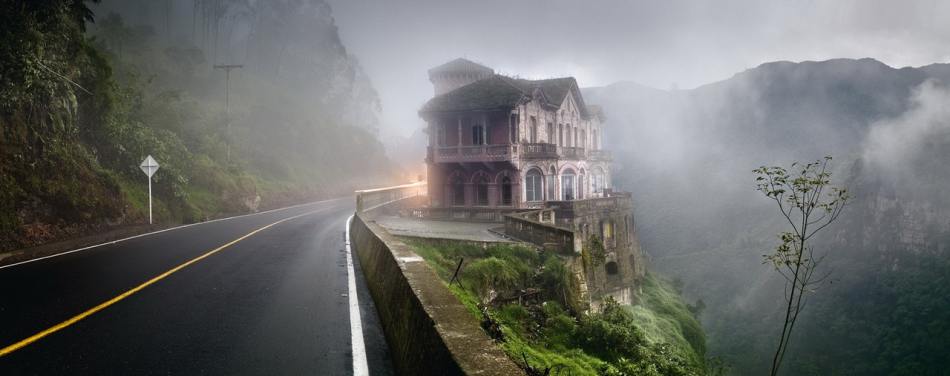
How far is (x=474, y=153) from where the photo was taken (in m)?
30.3

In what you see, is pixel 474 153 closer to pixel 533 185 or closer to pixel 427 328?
pixel 533 185

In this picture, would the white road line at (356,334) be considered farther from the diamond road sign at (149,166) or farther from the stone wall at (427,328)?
the diamond road sign at (149,166)

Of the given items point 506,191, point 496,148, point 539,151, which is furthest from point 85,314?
point 539,151

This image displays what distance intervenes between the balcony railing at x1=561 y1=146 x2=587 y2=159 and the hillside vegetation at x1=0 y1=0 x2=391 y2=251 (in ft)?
73.1

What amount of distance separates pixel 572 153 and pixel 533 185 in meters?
5.55

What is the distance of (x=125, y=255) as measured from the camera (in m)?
11.9

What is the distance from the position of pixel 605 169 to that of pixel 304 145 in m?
35.8

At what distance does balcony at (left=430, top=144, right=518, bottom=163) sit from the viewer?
96.7ft

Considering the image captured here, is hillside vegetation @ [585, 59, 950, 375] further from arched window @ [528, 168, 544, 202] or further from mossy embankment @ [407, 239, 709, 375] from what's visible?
arched window @ [528, 168, 544, 202]

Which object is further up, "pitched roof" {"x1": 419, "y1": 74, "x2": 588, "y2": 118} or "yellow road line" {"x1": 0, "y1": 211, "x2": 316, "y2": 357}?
"pitched roof" {"x1": 419, "y1": 74, "x2": 588, "y2": 118}

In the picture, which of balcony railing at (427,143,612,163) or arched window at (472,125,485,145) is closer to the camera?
balcony railing at (427,143,612,163)

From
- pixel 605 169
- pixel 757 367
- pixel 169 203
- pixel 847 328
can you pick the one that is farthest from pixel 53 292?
pixel 847 328

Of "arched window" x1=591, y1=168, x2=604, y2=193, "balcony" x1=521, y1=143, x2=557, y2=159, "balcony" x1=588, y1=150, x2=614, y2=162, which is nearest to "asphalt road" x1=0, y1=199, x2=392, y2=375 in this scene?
"balcony" x1=521, y1=143, x2=557, y2=159

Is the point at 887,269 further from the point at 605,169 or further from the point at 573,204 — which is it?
the point at 573,204
